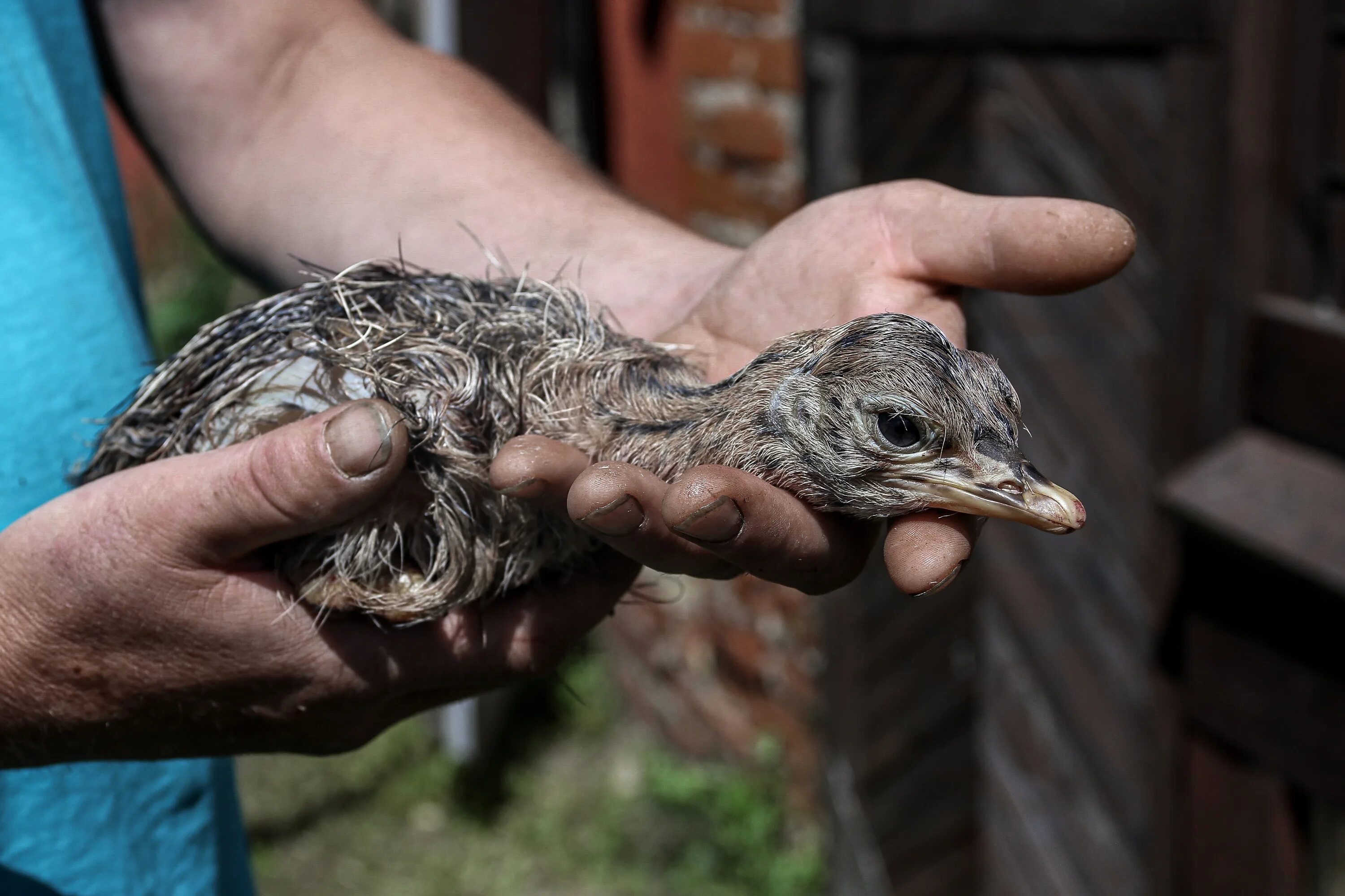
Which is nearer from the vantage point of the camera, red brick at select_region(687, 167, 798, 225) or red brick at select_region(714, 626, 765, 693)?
red brick at select_region(687, 167, 798, 225)

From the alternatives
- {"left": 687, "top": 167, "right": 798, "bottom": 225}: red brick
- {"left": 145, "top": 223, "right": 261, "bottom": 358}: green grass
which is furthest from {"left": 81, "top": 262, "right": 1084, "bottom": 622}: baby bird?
{"left": 145, "top": 223, "right": 261, "bottom": 358}: green grass

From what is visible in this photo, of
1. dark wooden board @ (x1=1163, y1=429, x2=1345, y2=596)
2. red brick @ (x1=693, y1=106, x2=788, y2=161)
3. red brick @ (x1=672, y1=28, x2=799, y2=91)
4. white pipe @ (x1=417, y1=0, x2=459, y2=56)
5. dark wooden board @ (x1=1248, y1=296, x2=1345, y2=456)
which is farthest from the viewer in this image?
white pipe @ (x1=417, y1=0, x2=459, y2=56)

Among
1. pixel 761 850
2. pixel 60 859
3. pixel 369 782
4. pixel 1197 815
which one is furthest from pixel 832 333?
pixel 369 782

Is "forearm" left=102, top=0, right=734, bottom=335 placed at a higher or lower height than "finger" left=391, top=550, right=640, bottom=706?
higher

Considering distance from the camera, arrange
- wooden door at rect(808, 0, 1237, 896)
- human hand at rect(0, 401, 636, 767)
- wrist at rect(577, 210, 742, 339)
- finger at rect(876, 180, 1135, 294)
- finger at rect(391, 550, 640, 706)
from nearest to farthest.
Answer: human hand at rect(0, 401, 636, 767) < finger at rect(876, 180, 1135, 294) < finger at rect(391, 550, 640, 706) < wrist at rect(577, 210, 742, 339) < wooden door at rect(808, 0, 1237, 896)

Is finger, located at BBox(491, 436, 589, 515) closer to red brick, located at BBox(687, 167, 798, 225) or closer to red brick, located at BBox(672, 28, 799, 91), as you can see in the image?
red brick, located at BBox(687, 167, 798, 225)

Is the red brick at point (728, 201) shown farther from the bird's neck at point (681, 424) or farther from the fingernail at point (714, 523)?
the fingernail at point (714, 523)

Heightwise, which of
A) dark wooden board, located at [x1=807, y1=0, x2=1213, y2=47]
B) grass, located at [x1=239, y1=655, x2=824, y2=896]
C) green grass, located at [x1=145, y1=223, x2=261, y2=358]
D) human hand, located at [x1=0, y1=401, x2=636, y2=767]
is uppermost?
dark wooden board, located at [x1=807, y1=0, x2=1213, y2=47]
